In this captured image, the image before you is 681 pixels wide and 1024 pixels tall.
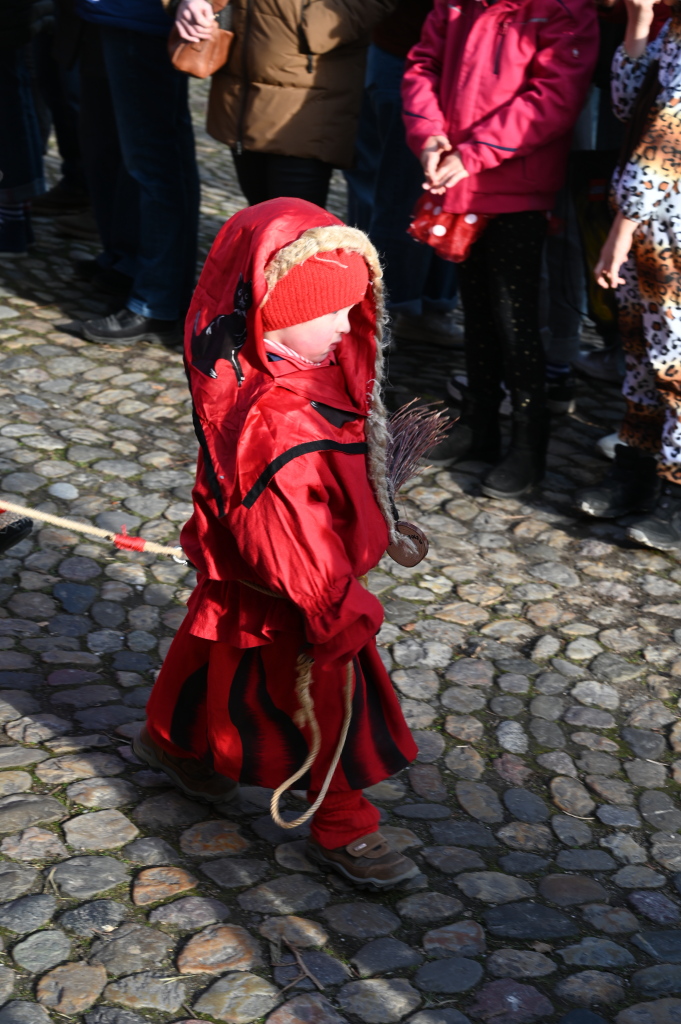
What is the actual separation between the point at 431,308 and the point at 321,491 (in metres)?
3.76

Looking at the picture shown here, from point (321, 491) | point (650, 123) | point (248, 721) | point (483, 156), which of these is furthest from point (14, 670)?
point (650, 123)

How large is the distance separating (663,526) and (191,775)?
6.99ft

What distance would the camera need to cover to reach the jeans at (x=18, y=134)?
18.6 ft

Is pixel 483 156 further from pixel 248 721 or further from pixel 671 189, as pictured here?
pixel 248 721

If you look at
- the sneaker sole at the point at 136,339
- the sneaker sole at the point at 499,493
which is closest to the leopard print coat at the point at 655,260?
the sneaker sole at the point at 499,493

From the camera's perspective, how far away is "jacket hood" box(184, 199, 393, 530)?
2291mm

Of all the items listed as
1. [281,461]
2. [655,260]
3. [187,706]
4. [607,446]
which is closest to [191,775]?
[187,706]

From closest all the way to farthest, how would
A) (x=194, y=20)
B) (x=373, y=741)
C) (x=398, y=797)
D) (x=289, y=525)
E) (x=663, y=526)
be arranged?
(x=289, y=525) → (x=373, y=741) → (x=398, y=797) → (x=663, y=526) → (x=194, y=20)

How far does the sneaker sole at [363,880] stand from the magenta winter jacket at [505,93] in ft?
7.60

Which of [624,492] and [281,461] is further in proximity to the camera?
[624,492]

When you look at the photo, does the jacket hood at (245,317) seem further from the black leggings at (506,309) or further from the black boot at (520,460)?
the black boot at (520,460)

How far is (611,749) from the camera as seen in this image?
323 cm

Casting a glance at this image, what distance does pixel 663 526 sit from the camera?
4172 mm

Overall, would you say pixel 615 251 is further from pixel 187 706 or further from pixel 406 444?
pixel 187 706
